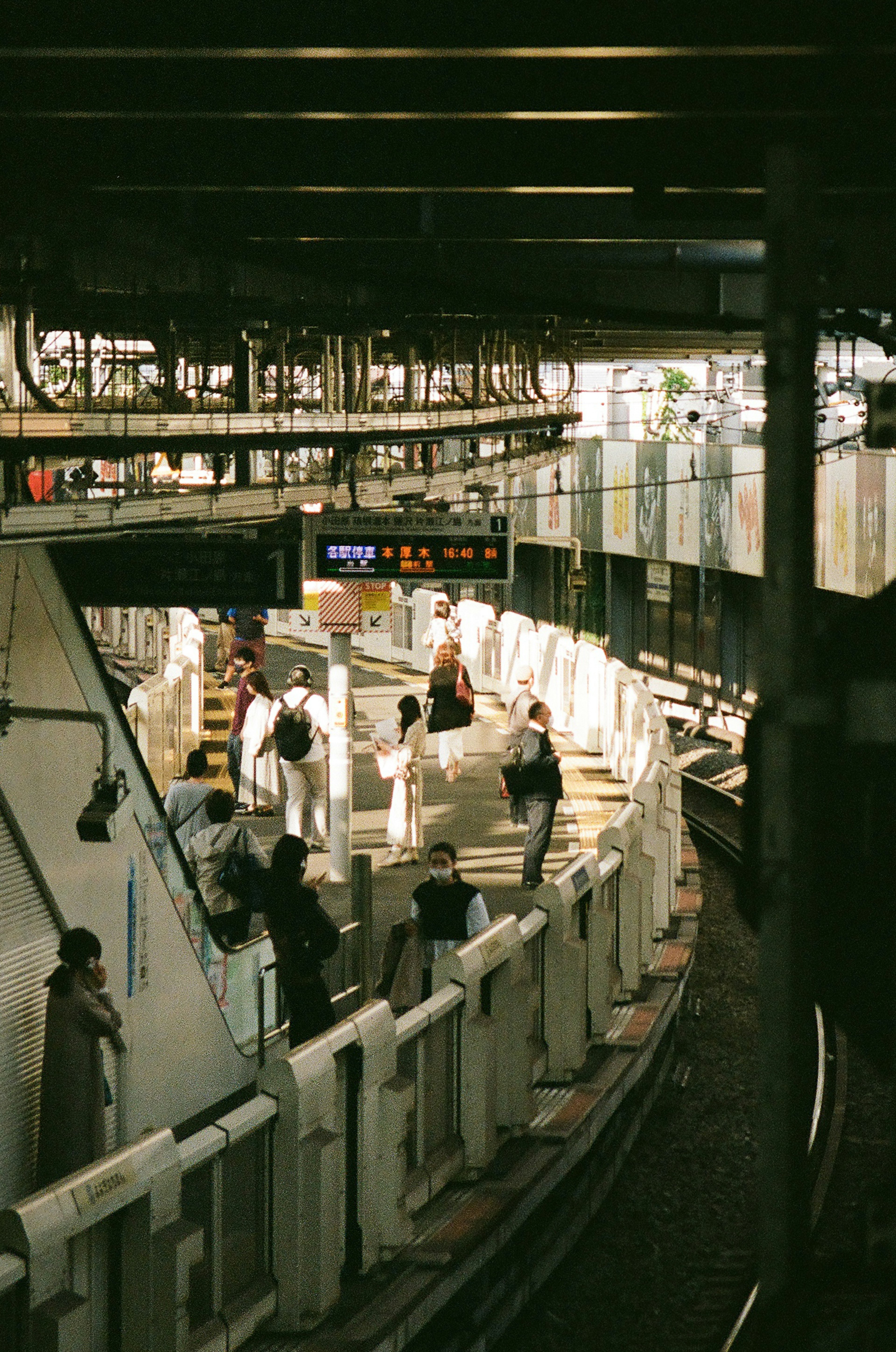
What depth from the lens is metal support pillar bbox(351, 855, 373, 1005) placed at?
10.6 meters

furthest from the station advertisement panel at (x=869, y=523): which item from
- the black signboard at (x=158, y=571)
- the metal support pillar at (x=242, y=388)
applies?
the black signboard at (x=158, y=571)

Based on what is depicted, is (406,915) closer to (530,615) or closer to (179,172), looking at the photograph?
(179,172)

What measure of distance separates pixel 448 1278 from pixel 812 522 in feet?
16.5

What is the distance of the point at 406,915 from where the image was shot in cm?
1336

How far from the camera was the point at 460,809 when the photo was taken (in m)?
17.9

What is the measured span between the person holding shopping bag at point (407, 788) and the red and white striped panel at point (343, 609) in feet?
2.47

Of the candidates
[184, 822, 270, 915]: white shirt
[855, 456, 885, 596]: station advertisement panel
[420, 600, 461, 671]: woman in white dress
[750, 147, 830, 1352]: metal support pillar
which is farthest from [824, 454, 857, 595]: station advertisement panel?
[750, 147, 830, 1352]: metal support pillar

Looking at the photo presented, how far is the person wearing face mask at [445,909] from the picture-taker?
9742 millimetres

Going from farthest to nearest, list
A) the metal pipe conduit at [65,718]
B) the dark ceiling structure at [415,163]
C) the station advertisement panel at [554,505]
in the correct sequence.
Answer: the station advertisement panel at [554,505] → the metal pipe conduit at [65,718] → the dark ceiling structure at [415,163]

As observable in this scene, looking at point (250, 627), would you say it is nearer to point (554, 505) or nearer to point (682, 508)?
point (682, 508)

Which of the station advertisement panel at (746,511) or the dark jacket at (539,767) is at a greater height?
the station advertisement panel at (746,511)

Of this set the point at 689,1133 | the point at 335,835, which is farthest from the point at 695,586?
the point at 689,1133

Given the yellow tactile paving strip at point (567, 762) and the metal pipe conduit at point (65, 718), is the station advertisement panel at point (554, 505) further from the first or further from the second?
the metal pipe conduit at point (65, 718)

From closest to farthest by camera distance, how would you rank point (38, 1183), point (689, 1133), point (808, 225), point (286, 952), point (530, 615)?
point (808, 225) → point (38, 1183) → point (286, 952) → point (689, 1133) → point (530, 615)
